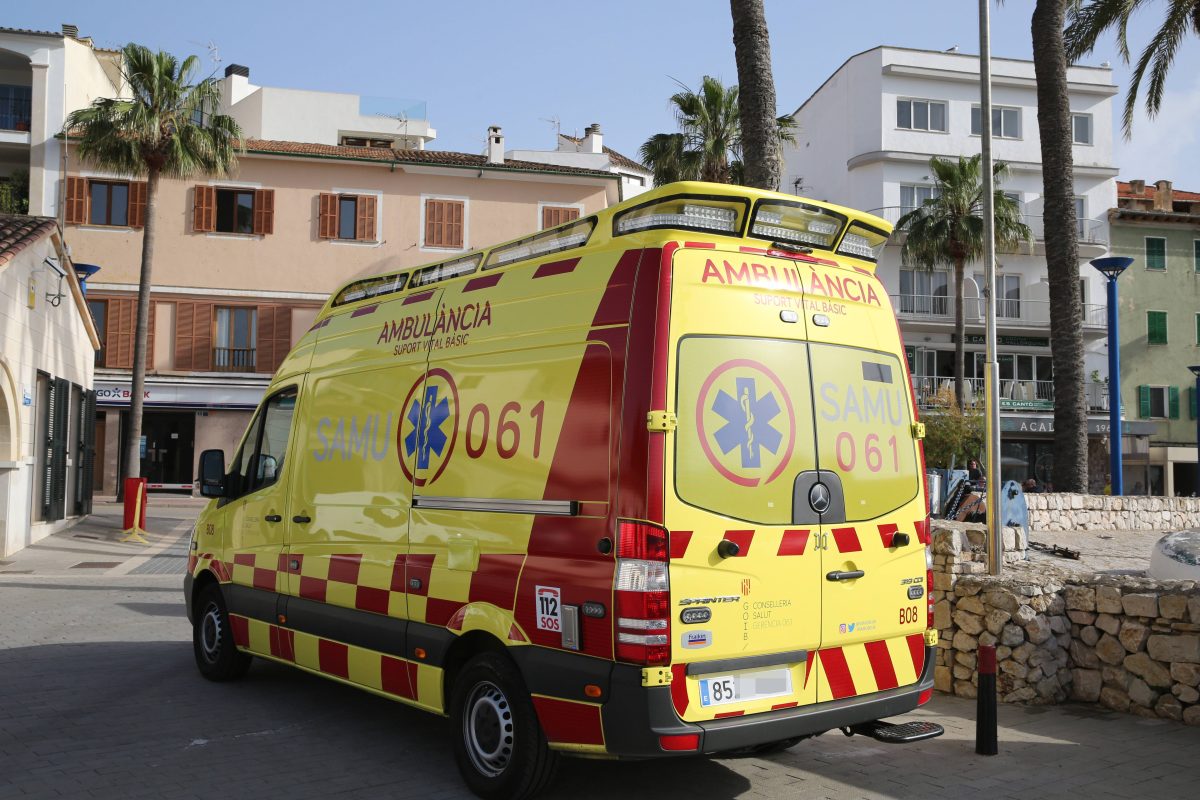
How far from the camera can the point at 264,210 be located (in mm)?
32625

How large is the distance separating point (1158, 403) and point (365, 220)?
3390 cm

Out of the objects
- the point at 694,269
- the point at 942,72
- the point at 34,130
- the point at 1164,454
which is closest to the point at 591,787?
the point at 694,269

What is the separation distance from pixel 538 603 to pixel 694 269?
1.63m

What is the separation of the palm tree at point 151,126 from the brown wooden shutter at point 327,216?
8542mm

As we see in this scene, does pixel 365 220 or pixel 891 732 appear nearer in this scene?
pixel 891 732

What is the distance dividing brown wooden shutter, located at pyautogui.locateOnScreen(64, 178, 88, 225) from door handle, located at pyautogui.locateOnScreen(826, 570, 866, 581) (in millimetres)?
31624

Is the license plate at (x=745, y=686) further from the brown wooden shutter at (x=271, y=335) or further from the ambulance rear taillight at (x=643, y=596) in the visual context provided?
the brown wooden shutter at (x=271, y=335)

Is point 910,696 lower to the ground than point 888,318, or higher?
lower

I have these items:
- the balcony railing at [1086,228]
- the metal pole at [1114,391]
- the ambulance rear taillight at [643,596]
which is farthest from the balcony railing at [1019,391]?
the ambulance rear taillight at [643,596]

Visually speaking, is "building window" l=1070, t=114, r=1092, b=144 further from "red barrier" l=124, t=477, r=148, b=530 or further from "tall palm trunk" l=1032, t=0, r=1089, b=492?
"red barrier" l=124, t=477, r=148, b=530

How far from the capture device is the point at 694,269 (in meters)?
4.70

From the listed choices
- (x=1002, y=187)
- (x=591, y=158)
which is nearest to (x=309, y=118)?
(x=591, y=158)

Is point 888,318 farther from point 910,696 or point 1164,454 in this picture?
point 1164,454

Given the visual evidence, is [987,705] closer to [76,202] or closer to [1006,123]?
[76,202]
